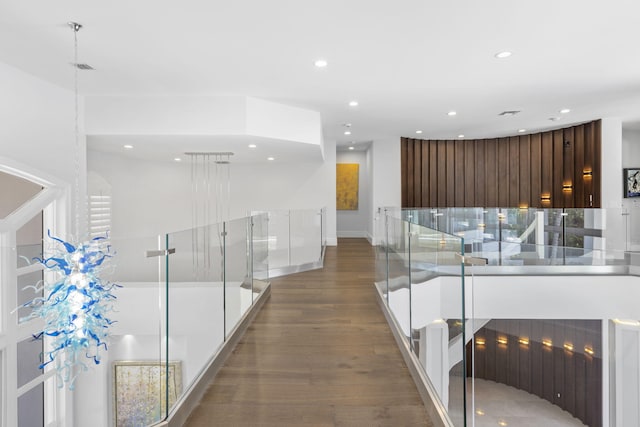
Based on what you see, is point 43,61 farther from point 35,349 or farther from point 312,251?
point 312,251

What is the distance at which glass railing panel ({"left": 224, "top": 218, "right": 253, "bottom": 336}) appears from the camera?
3.67 m

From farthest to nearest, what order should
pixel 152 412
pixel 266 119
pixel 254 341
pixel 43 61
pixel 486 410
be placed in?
1. pixel 486 410
2. pixel 266 119
3. pixel 43 61
4. pixel 254 341
5. pixel 152 412

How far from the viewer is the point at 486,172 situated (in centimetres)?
1141

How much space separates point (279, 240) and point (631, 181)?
31.5 feet

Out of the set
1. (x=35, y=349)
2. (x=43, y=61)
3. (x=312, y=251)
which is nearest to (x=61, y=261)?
(x=35, y=349)

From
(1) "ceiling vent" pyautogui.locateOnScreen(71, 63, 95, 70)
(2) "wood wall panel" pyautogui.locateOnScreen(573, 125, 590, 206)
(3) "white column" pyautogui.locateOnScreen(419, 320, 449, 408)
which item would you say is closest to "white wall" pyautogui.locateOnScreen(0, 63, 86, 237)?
(1) "ceiling vent" pyautogui.locateOnScreen(71, 63, 95, 70)

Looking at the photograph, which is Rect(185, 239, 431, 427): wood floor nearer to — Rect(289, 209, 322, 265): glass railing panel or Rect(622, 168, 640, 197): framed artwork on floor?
Rect(289, 209, 322, 265): glass railing panel

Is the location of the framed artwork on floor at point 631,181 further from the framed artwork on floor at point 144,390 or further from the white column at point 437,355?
the framed artwork on floor at point 144,390

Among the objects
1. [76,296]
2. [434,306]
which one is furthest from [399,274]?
[76,296]

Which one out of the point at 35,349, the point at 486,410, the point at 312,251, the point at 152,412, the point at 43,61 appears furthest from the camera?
the point at 486,410

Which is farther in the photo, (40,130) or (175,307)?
(40,130)

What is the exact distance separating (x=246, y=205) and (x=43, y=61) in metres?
6.57

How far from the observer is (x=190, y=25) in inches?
145

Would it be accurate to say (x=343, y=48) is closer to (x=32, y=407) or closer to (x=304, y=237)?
(x=304, y=237)
